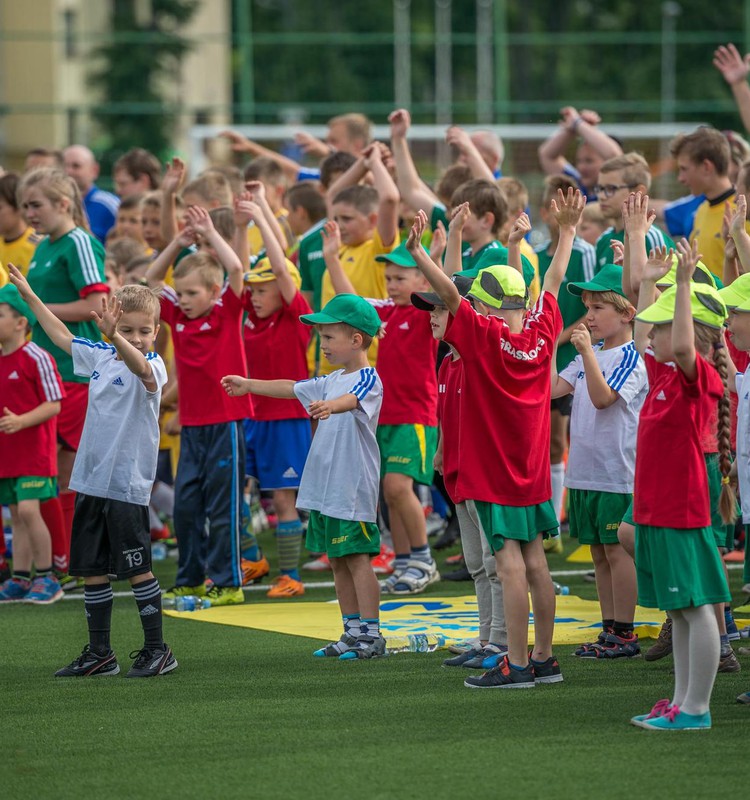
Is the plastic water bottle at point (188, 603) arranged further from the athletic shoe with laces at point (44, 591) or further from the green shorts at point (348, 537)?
the green shorts at point (348, 537)

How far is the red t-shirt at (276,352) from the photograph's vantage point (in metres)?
8.77

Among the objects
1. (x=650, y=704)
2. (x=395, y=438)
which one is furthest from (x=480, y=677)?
(x=395, y=438)

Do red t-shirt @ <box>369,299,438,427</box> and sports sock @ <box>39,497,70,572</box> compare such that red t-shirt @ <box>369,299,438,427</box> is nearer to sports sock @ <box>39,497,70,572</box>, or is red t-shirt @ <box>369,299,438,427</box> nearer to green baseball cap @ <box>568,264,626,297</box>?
green baseball cap @ <box>568,264,626,297</box>

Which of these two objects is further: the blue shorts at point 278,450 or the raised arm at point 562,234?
the blue shorts at point 278,450

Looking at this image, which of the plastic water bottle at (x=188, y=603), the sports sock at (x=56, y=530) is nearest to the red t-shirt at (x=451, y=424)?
the plastic water bottle at (x=188, y=603)

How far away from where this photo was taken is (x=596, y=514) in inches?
268

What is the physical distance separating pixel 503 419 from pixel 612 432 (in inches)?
39.3

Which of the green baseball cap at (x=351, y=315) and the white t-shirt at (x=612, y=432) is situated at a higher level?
the green baseball cap at (x=351, y=315)

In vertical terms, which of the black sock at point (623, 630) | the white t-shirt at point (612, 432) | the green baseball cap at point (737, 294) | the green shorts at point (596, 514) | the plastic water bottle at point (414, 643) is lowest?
the plastic water bottle at point (414, 643)

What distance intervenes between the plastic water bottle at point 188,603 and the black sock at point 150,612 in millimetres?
1502

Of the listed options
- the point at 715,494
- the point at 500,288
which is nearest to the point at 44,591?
the point at 500,288

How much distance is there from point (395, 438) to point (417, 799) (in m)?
4.19

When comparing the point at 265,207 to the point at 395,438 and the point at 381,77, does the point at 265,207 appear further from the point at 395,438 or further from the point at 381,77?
the point at 381,77

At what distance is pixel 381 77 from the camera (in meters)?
29.4
